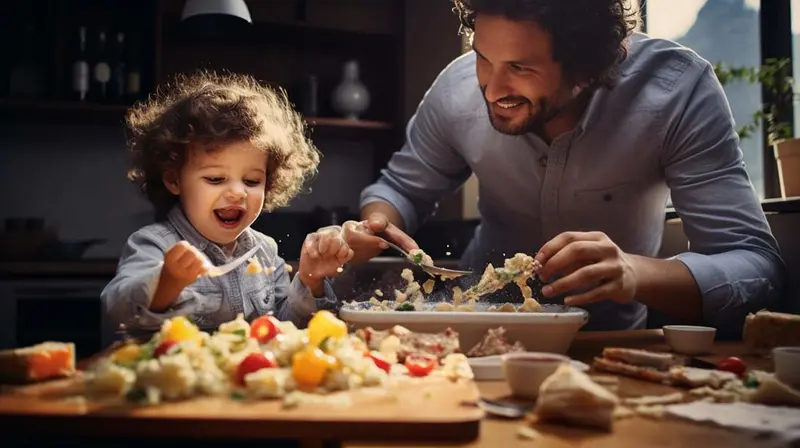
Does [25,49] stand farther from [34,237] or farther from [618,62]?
[618,62]

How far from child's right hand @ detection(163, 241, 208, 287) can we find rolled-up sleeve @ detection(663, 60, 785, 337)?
3.37 feet


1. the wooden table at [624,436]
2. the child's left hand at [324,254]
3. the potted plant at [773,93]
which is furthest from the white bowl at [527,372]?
the potted plant at [773,93]

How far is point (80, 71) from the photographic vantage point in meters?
3.22

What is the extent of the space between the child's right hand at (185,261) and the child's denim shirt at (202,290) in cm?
16

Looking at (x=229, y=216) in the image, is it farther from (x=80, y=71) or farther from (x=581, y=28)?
(x=80, y=71)

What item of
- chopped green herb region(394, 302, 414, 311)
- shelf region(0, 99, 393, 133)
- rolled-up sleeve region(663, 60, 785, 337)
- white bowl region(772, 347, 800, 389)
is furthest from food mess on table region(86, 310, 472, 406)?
shelf region(0, 99, 393, 133)

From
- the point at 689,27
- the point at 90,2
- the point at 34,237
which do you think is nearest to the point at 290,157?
the point at 34,237

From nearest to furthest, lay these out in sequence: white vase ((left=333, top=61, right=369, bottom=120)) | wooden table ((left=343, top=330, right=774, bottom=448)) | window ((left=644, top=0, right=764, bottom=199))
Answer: wooden table ((left=343, top=330, right=774, bottom=448)), window ((left=644, top=0, right=764, bottom=199)), white vase ((left=333, top=61, right=369, bottom=120))

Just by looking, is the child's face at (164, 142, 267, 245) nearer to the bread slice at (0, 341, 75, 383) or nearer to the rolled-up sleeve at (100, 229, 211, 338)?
the rolled-up sleeve at (100, 229, 211, 338)

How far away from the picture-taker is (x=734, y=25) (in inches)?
132

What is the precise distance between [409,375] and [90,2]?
9.92 feet

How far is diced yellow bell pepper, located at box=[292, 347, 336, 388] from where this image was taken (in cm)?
92

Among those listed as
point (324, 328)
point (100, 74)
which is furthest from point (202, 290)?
point (100, 74)

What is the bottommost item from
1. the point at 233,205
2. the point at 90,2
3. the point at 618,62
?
the point at 233,205
